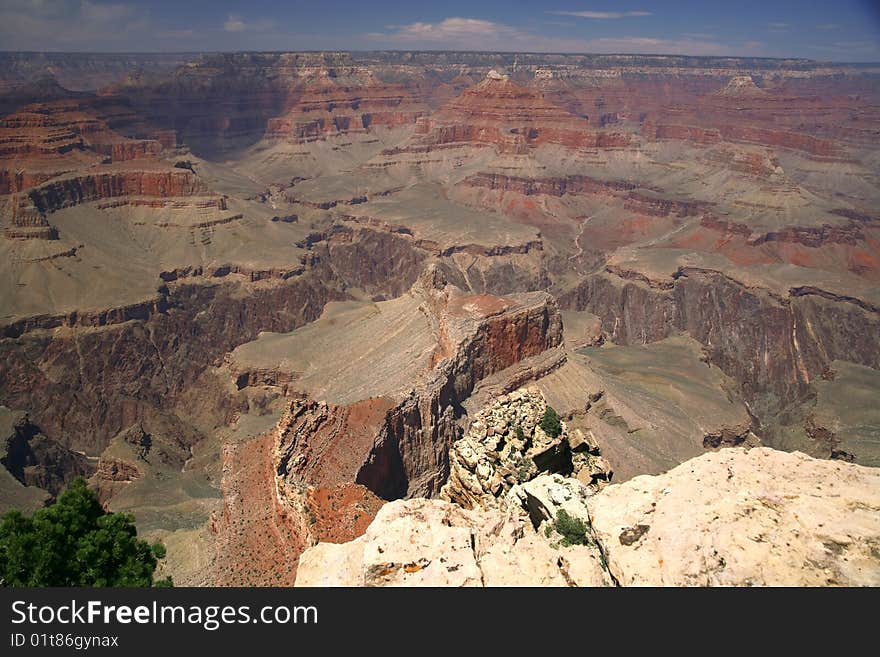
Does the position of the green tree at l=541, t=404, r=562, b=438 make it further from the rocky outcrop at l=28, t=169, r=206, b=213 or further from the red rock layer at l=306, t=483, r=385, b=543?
the rocky outcrop at l=28, t=169, r=206, b=213

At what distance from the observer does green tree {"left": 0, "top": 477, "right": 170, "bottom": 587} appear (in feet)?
71.9

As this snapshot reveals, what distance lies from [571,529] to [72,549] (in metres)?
17.4

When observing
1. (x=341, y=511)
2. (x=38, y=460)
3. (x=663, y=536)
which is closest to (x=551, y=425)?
(x=341, y=511)

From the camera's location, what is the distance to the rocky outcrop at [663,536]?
16328 mm

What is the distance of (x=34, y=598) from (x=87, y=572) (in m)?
9.10

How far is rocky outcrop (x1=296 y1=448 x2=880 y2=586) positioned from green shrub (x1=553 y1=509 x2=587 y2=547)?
0.04 m

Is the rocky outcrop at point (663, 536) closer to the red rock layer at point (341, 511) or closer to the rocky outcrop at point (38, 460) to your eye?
the red rock layer at point (341, 511)

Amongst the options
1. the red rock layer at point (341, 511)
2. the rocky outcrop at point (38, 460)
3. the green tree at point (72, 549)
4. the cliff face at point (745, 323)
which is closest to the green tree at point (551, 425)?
the red rock layer at point (341, 511)

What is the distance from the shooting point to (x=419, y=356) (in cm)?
6212

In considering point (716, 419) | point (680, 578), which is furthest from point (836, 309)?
point (680, 578)

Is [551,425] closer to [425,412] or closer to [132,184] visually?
[425,412]

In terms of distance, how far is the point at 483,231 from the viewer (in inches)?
5901

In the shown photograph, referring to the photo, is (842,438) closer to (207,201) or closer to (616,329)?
(616,329)

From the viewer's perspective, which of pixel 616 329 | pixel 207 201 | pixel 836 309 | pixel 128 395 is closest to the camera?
pixel 128 395
